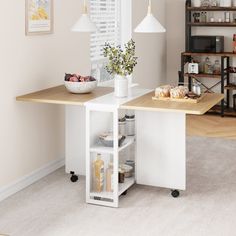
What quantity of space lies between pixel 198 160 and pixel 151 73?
243cm

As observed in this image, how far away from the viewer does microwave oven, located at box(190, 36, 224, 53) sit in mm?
7309

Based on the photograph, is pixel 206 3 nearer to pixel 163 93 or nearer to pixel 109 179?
pixel 163 93

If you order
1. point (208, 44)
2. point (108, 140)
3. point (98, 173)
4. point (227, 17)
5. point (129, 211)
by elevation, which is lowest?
point (129, 211)

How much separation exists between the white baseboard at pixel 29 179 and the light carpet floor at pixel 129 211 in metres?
0.05

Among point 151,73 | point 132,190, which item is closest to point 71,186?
point 132,190

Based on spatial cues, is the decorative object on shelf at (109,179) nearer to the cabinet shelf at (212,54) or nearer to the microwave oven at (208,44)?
the cabinet shelf at (212,54)

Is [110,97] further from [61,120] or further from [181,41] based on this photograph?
[181,41]

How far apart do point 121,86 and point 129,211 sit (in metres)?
0.94

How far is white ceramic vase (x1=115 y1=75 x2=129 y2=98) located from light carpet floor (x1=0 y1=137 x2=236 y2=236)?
30.3 inches

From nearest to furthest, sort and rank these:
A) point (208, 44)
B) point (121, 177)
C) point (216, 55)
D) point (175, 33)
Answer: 1. point (121, 177)
2. point (216, 55)
3. point (208, 44)
4. point (175, 33)

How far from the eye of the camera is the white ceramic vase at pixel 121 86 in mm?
4113

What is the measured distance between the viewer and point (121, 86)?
13.6 feet

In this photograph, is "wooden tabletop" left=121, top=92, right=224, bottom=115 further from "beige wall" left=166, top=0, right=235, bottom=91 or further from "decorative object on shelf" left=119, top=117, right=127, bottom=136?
"beige wall" left=166, top=0, right=235, bottom=91

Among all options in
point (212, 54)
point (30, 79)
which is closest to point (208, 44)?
point (212, 54)
